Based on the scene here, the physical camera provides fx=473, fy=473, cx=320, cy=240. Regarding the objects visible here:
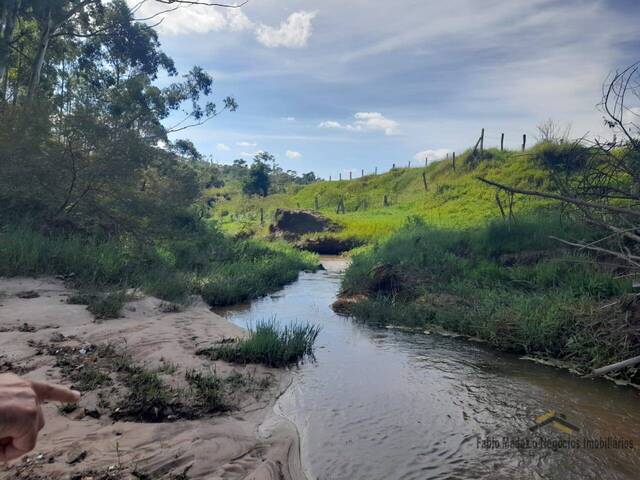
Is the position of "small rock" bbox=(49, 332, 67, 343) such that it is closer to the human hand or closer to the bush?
the human hand

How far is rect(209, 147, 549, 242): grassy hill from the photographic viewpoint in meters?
26.6

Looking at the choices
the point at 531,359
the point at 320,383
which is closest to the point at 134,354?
the point at 320,383

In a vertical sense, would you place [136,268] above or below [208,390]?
above

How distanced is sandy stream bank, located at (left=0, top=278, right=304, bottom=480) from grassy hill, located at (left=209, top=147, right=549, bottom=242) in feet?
31.7

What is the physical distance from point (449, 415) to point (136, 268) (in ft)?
29.9

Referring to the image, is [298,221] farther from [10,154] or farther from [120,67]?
[10,154]

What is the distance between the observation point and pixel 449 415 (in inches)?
227

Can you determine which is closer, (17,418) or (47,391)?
(17,418)

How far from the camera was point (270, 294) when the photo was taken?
1450 centimetres

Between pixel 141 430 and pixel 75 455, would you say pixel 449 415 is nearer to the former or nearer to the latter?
pixel 141 430

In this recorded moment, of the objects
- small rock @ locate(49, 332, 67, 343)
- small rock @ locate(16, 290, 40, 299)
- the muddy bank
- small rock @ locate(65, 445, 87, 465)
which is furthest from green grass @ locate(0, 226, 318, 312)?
the muddy bank

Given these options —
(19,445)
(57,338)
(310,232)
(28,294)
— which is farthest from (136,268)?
(310,232)

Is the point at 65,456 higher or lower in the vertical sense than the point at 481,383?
higher

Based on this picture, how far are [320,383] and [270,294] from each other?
7964 millimetres
